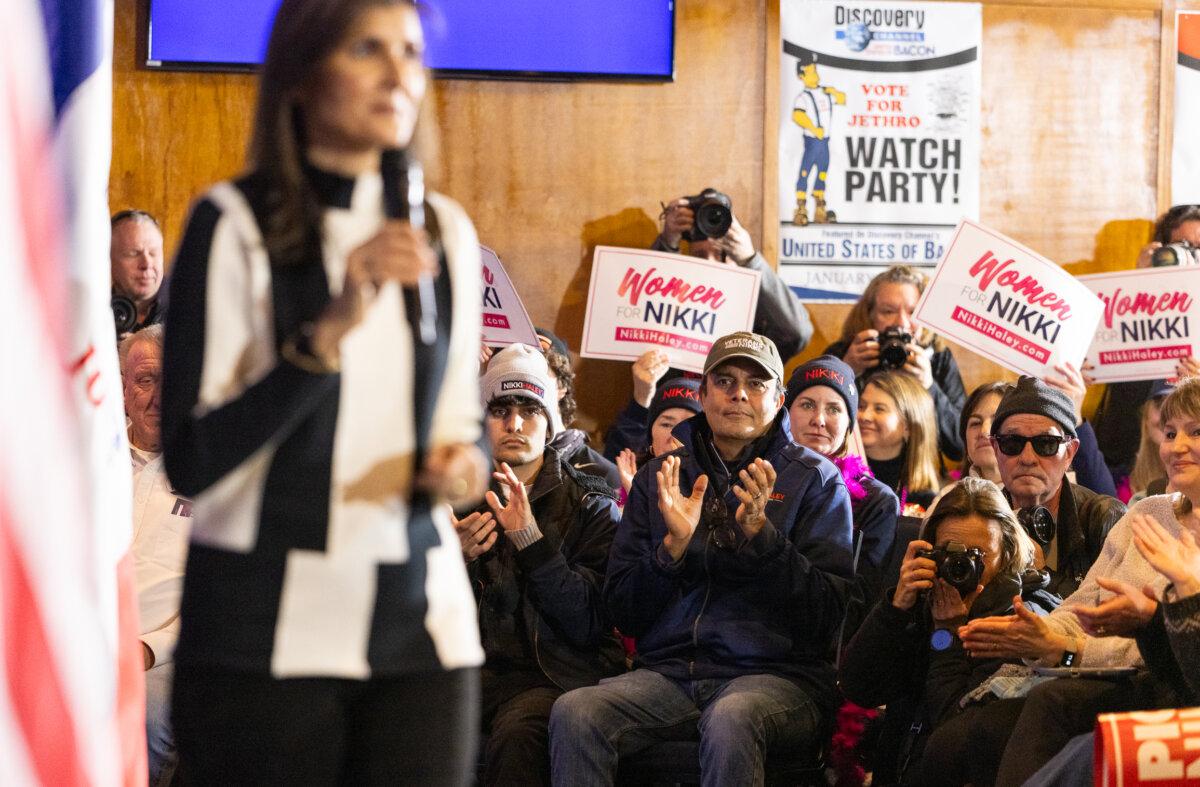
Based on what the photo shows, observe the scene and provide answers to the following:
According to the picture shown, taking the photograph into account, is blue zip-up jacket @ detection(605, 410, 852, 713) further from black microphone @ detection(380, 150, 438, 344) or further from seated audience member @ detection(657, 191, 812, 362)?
black microphone @ detection(380, 150, 438, 344)

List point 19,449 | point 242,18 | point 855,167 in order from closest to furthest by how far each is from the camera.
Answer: point 19,449 < point 242,18 < point 855,167

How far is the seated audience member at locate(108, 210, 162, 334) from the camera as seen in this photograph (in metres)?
4.97

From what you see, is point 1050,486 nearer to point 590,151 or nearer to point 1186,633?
point 1186,633

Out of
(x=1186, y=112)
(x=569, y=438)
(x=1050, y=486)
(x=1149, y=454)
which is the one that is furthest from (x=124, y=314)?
(x=1186, y=112)

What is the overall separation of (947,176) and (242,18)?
2.91 meters

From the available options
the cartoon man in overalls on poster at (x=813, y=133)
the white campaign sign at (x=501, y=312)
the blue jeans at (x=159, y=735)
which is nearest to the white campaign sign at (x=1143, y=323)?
the cartoon man in overalls on poster at (x=813, y=133)

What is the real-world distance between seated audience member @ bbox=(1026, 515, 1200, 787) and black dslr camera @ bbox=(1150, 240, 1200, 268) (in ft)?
8.26

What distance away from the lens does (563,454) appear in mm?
4156

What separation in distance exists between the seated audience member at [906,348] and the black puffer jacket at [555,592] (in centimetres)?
138

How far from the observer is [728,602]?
374cm

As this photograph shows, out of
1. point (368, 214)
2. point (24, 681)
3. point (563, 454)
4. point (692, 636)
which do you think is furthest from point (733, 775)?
point (368, 214)

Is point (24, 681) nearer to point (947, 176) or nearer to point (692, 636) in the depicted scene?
point (692, 636)

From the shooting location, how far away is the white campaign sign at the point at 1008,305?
4984mm

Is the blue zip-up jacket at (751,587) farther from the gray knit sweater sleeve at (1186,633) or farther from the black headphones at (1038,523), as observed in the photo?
the gray knit sweater sleeve at (1186,633)
